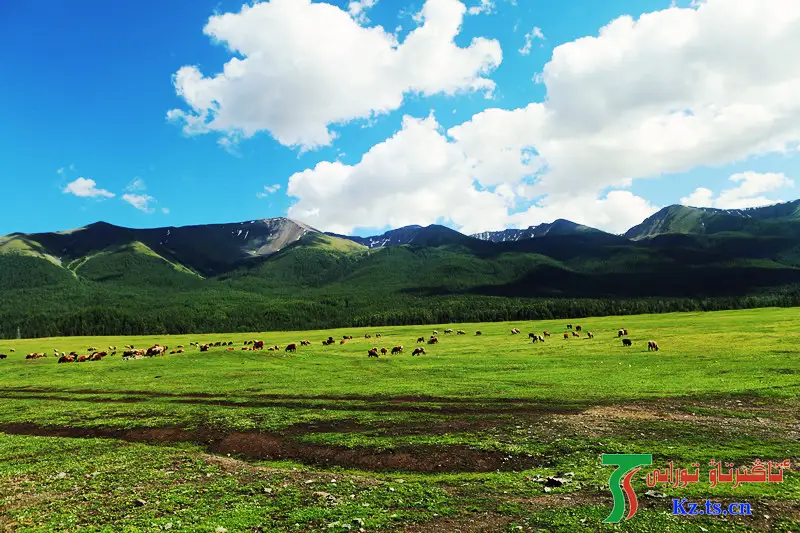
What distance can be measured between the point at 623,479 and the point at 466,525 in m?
7.60

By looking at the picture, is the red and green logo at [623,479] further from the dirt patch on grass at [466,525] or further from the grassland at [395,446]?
the dirt patch on grass at [466,525]

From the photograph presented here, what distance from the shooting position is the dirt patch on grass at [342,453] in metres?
18.9

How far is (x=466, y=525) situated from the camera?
41.9 feet

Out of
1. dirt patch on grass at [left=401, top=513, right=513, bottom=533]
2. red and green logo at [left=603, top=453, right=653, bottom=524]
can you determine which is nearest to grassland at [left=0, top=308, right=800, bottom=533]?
dirt patch on grass at [left=401, top=513, right=513, bottom=533]

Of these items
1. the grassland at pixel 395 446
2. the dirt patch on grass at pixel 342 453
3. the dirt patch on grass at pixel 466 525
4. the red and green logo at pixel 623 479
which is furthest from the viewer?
the dirt patch on grass at pixel 342 453

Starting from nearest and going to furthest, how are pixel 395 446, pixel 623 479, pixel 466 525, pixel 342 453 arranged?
1. pixel 466 525
2. pixel 623 479
3. pixel 342 453
4. pixel 395 446

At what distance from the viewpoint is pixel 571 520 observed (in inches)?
505

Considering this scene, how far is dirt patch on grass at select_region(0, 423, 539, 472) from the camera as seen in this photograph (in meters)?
18.9

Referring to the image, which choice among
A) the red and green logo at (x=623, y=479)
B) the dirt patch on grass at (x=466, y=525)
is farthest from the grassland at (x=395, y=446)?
the red and green logo at (x=623, y=479)

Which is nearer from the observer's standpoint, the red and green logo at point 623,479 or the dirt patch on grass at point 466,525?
the dirt patch on grass at point 466,525

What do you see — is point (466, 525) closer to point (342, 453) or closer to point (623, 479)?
point (623, 479)

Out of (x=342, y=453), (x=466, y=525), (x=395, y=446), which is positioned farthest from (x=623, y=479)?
(x=342, y=453)

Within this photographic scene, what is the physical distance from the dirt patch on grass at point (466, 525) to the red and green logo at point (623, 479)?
3320mm

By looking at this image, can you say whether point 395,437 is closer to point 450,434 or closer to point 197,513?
point 450,434
